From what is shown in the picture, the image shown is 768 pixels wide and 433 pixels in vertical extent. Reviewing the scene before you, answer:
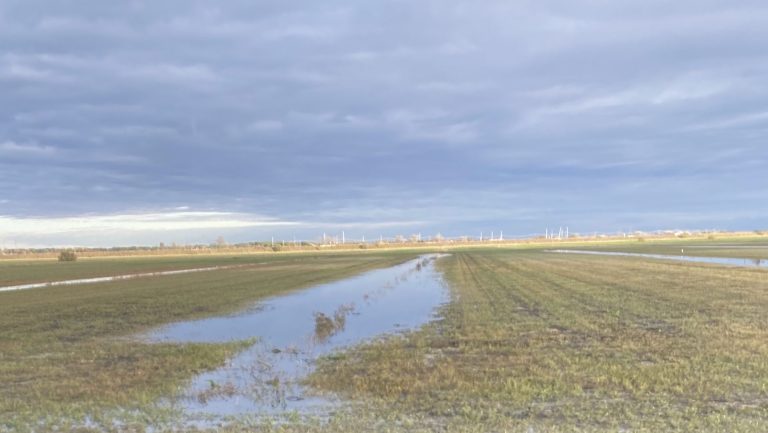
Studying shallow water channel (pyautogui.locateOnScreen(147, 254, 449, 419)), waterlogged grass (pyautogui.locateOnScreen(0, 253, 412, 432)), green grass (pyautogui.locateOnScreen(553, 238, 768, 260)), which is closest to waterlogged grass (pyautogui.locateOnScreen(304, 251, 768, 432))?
shallow water channel (pyautogui.locateOnScreen(147, 254, 449, 419))

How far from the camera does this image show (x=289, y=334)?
18.3 m

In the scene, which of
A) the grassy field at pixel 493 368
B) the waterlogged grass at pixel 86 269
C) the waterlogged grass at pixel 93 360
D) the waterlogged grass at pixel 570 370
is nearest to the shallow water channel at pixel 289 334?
the grassy field at pixel 493 368

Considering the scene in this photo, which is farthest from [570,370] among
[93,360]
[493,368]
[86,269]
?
[86,269]

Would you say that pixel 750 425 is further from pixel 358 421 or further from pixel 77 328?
pixel 77 328

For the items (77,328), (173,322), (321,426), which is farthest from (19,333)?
(321,426)

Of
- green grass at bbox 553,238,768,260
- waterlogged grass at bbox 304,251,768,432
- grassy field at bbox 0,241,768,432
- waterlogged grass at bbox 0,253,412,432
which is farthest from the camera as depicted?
green grass at bbox 553,238,768,260

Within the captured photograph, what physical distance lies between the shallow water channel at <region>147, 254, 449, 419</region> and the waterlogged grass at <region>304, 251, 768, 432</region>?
881mm

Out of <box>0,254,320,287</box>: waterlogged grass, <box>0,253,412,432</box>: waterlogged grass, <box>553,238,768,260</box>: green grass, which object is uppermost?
<box>553,238,768,260</box>: green grass

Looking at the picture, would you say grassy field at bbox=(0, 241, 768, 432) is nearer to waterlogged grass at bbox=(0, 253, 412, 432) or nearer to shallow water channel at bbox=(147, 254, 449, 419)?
waterlogged grass at bbox=(0, 253, 412, 432)

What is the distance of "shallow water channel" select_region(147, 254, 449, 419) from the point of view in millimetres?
10086

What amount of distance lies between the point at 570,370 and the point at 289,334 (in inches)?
361

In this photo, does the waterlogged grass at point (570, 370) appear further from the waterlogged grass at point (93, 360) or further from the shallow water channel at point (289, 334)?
the waterlogged grass at point (93, 360)

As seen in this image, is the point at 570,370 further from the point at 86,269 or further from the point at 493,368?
the point at 86,269

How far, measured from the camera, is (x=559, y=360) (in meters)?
12.5
